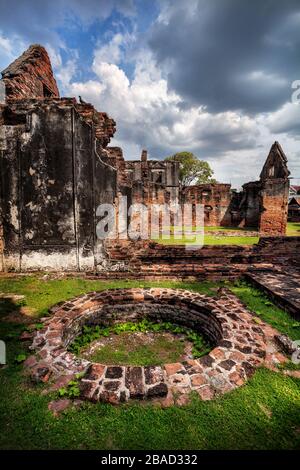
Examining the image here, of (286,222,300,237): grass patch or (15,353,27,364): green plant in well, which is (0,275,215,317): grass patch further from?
(286,222,300,237): grass patch

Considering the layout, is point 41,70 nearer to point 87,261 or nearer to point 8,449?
point 87,261

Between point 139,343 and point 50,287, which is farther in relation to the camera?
point 50,287

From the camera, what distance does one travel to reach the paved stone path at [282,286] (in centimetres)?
481

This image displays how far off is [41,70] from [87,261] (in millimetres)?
9640

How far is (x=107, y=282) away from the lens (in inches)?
263

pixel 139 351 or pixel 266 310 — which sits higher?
pixel 266 310

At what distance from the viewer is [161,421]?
2.35m

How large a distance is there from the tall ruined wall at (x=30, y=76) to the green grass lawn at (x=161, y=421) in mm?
8172

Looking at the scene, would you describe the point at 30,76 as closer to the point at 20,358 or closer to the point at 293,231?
the point at 20,358

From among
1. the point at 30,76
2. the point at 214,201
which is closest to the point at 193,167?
the point at 214,201

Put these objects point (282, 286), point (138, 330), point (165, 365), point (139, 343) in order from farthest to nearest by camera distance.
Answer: point (282, 286)
point (138, 330)
point (139, 343)
point (165, 365)

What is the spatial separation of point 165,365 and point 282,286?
13.4 ft
